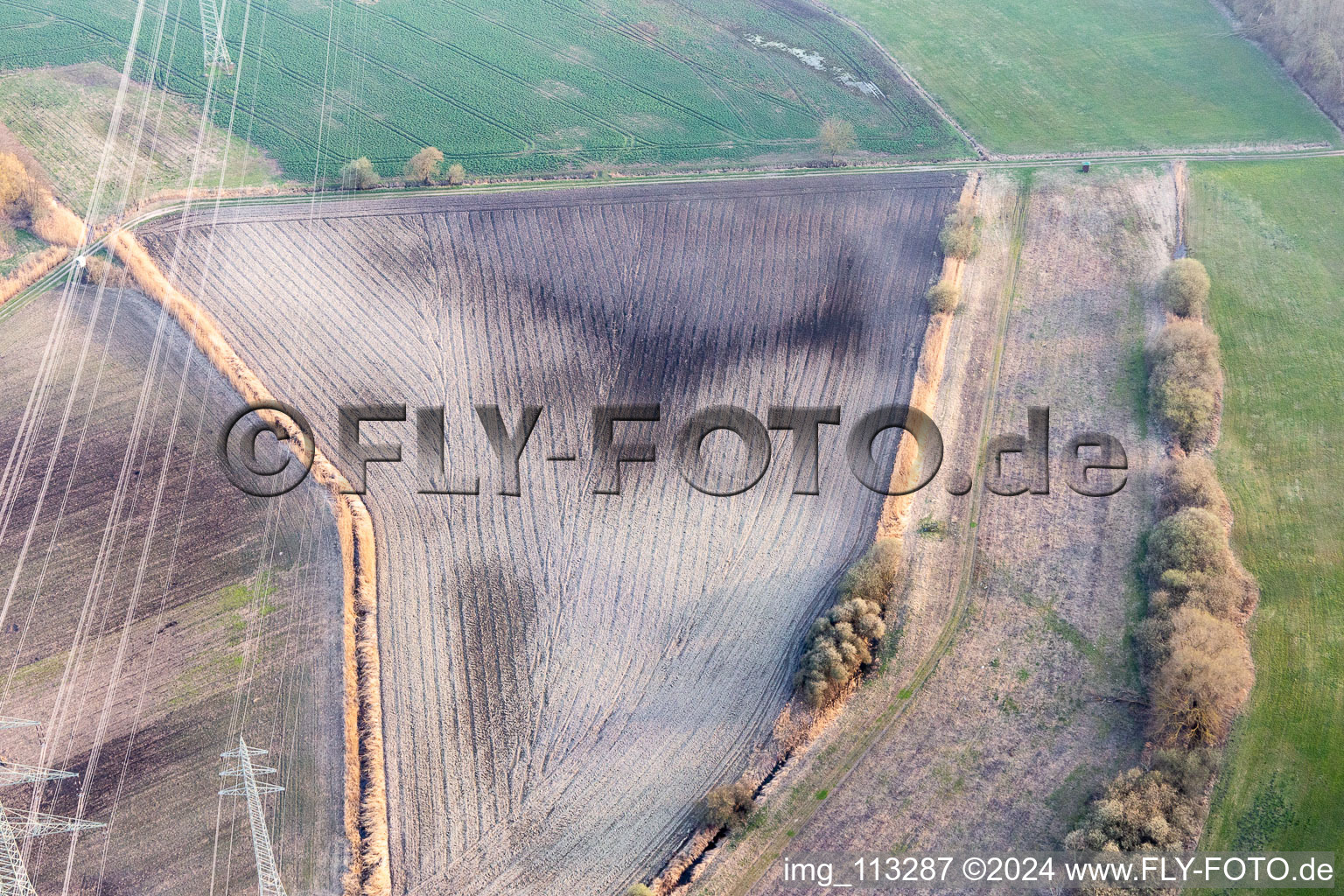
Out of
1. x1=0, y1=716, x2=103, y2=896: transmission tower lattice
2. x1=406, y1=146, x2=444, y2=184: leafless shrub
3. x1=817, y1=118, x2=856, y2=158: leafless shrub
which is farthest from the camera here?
x1=817, y1=118, x2=856, y2=158: leafless shrub

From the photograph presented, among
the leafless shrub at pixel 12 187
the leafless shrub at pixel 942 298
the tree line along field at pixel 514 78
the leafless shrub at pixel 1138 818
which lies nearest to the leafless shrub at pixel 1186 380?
the leafless shrub at pixel 942 298

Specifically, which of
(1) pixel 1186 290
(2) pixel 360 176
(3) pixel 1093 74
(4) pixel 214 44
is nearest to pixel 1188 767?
(1) pixel 1186 290

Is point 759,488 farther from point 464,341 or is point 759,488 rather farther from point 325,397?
point 325,397

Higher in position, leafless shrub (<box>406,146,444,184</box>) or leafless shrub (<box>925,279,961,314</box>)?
leafless shrub (<box>406,146,444,184</box>)

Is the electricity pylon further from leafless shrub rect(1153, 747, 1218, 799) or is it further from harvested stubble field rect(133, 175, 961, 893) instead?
leafless shrub rect(1153, 747, 1218, 799)

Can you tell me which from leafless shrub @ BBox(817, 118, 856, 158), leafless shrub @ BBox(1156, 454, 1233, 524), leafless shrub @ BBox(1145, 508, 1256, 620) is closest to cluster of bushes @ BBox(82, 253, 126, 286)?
leafless shrub @ BBox(817, 118, 856, 158)

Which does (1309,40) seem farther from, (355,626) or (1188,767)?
(355,626)
